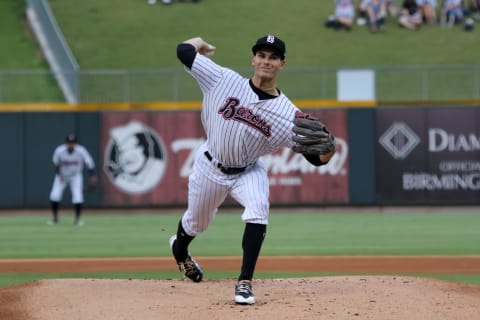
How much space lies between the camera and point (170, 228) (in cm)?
1625

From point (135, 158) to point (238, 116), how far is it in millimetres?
14180

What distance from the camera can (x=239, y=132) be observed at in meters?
7.12

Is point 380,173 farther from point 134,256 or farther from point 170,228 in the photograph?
point 134,256

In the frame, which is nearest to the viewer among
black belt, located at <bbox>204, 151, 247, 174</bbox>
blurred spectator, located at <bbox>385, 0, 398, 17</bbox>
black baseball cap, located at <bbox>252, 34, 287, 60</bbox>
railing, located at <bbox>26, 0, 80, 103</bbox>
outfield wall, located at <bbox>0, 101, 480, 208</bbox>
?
black baseball cap, located at <bbox>252, 34, 287, 60</bbox>

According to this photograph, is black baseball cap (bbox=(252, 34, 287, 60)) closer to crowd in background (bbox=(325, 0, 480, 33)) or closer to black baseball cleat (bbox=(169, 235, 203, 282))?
black baseball cleat (bbox=(169, 235, 203, 282))

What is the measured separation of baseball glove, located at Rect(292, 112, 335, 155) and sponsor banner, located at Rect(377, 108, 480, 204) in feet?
46.1

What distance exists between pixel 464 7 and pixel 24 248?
16529 millimetres

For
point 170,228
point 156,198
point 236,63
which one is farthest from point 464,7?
point 170,228

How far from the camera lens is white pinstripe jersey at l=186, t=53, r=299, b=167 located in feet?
23.4

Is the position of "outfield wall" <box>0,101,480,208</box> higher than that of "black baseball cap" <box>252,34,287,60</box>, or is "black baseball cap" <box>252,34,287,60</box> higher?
"black baseball cap" <box>252,34,287,60</box>

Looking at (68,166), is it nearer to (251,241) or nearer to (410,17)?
(410,17)

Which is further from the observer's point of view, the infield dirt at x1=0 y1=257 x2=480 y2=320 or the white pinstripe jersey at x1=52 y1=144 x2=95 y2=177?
→ the white pinstripe jersey at x1=52 y1=144 x2=95 y2=177

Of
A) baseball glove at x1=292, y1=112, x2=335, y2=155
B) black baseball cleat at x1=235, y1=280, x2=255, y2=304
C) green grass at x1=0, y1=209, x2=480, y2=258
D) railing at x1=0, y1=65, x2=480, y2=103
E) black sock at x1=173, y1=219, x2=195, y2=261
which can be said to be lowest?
green grass at x1=0, y1=209, x2=480, y2=258

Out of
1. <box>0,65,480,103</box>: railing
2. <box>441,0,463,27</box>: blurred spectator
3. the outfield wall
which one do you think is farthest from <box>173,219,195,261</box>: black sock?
<box>441,0,463,27</box>: blurred spectator
